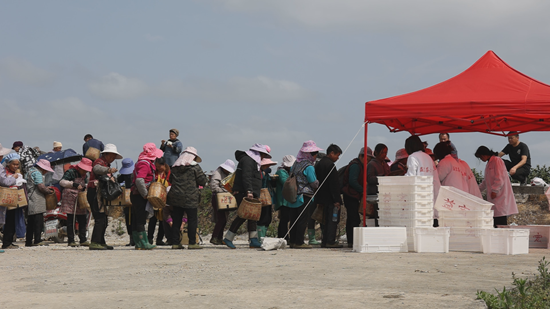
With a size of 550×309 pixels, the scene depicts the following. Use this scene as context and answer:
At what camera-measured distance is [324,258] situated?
337 inches

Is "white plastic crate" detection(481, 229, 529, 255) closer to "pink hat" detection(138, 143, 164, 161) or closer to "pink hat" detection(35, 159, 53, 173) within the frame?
"pink hat" detection(138, 143, 164, 161)

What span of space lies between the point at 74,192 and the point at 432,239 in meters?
6.69

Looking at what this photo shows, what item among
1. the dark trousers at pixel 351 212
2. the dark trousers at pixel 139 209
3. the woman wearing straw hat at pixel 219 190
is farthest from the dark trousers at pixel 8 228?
the dark trousers at pixel 351 212

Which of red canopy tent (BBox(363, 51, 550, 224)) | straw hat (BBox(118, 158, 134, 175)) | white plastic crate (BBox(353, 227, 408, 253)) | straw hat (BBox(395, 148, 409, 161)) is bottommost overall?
white plastic crate (BBox(353, 227, 408, 253))

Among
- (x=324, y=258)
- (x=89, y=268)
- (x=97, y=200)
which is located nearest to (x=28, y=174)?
Result: (x=97, y=200)

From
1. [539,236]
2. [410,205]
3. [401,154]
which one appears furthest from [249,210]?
[539,236]

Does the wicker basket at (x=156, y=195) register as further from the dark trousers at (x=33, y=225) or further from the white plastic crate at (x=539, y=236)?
the white plastic crate at (x=539, y=236)

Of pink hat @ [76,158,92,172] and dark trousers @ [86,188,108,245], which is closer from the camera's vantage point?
dark trousers @ [86,188,108,245]

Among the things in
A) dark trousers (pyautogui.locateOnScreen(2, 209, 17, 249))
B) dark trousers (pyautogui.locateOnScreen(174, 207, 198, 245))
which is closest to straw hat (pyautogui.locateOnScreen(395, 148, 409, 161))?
dark trousers (pyautogui.locateOnScreen(174, 207, 198, 245))

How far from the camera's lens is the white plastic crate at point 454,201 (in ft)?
31.5

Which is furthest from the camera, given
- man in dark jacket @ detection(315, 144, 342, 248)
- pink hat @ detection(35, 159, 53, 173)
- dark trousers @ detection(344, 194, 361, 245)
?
pink hat @ detection(35, 159, 53, 173)

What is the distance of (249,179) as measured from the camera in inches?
424

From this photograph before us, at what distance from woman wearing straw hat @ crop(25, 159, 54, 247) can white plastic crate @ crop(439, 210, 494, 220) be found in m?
7.28

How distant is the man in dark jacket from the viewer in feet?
35.7
